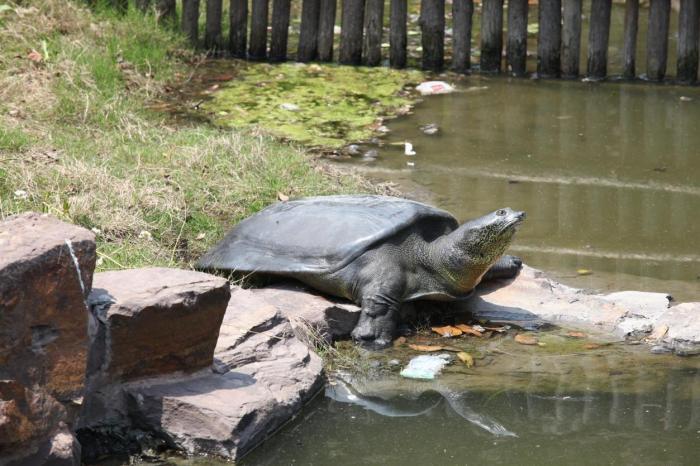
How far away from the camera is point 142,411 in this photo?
396 centimetres

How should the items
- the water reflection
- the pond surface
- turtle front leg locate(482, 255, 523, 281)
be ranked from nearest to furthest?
the water reflection, turtle front leg locate(482, 255, 523, 281), the pond surface

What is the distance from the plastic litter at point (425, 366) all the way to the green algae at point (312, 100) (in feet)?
11.0

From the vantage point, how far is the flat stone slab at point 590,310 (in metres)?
5.02

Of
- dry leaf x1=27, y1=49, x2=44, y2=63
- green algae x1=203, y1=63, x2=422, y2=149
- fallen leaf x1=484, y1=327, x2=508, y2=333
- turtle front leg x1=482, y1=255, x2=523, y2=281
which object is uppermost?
dry leaf x1=27, y1=49, x2=44, y2=63

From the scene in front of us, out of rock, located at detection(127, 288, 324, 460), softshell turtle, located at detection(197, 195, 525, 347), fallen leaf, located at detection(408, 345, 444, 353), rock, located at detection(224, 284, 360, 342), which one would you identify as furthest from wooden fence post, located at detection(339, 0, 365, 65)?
rock, located at detection(127, 288, 324, 460)

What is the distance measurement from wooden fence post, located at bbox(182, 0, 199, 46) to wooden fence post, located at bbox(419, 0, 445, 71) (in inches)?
83.7

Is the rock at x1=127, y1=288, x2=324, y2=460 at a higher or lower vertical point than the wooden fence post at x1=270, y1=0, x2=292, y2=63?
lower

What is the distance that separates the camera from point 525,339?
514 centimetres

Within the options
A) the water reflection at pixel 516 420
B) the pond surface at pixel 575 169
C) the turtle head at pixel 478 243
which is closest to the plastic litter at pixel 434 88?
the pond surface at pixel 575 169

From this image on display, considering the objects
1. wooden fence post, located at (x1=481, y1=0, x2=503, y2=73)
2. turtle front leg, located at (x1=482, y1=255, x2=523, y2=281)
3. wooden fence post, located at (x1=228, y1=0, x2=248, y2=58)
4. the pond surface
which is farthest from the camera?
wooden fence post, located at (x1=228, y1=0, x2=248, y2=58)

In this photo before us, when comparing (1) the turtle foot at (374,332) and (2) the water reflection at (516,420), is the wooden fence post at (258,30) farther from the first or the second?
(2) the water reflection at (516,420)

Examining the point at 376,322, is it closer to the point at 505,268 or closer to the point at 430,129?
the point at 505,268

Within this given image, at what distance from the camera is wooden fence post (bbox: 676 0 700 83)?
9.45m

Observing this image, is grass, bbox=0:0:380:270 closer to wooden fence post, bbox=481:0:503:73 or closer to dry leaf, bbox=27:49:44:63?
dry leaf, bbox=27:49:44:63
